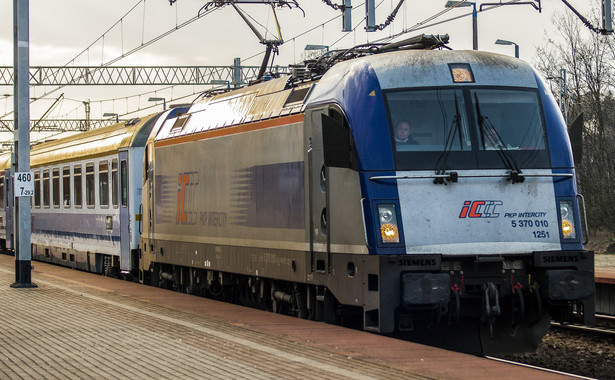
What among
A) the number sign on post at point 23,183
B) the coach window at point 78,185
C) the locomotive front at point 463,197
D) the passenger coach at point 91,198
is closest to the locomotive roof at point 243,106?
the locomotive front at point 463,197

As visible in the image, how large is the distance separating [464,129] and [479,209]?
2.98 ft

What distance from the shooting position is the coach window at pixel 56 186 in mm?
26844

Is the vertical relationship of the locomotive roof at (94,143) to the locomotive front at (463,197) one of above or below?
above

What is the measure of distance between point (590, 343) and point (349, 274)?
15.0 feet

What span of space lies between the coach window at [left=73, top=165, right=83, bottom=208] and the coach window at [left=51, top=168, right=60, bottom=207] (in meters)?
1.82

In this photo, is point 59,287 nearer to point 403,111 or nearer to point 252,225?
point 252,225

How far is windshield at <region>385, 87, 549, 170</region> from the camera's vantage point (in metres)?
11.0

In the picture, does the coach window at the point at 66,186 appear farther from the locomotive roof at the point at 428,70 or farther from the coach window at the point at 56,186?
the locomotive roof at the point at 428,70

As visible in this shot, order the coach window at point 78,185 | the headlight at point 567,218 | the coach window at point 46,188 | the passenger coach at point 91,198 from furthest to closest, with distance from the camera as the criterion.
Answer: the coach window at point 46,188
the coach window at point 78,185
the passenger coach at point 91,198
the headlight at point 567,218

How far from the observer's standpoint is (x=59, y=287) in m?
19.0

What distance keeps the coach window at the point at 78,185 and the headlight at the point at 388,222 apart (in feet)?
49.4

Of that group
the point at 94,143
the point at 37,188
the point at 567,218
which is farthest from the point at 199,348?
the point at 37,188

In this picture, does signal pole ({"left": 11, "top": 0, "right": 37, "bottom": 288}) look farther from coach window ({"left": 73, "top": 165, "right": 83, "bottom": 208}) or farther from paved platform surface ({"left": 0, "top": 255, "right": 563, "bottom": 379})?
coach window ({"left": 73, "top": 165, "right": 83, "bottom": 208})

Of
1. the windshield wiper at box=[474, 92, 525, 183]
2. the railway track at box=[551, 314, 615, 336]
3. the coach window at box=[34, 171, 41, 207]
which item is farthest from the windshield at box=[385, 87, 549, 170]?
the coach window at box=[34, 171, 41, 207]
